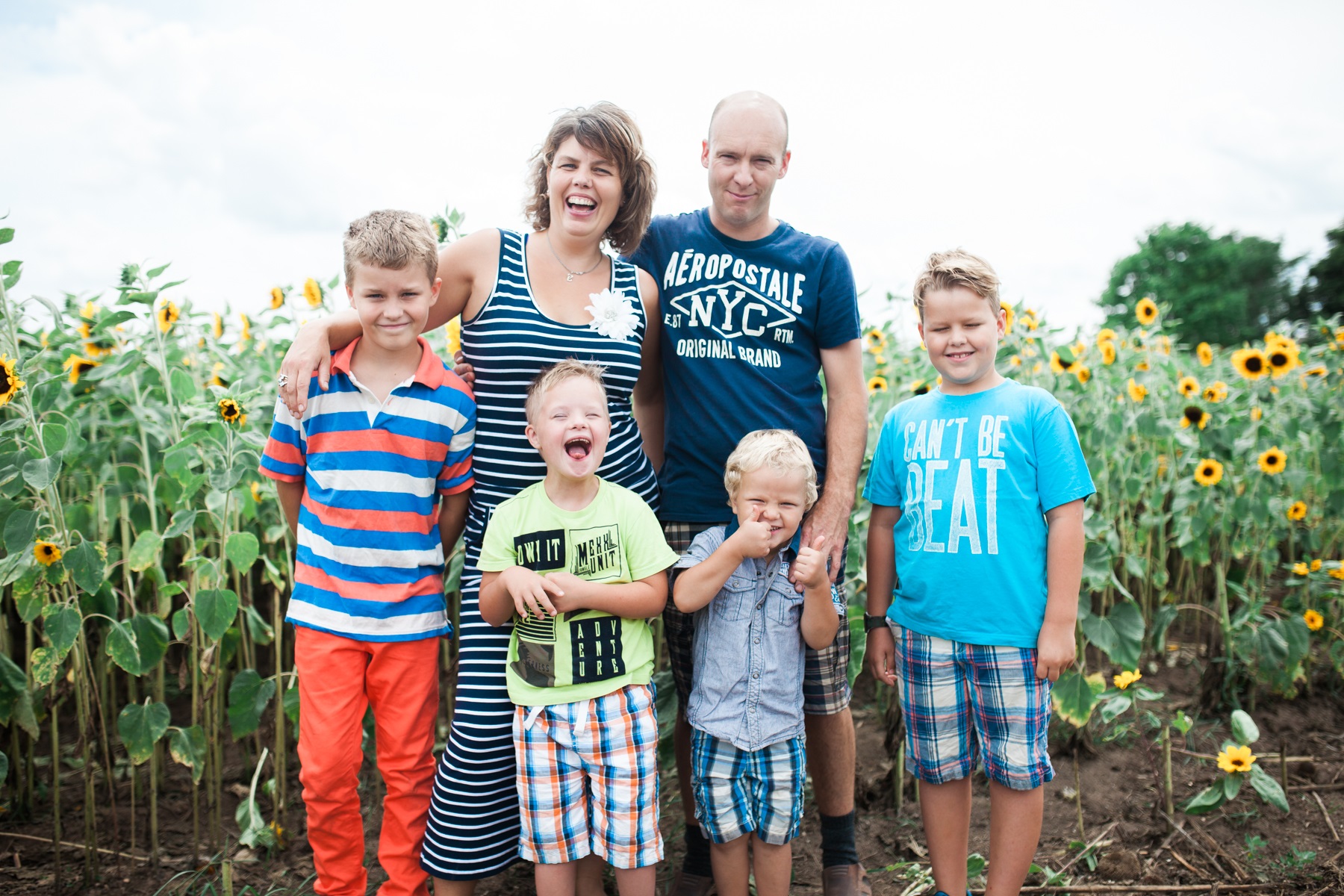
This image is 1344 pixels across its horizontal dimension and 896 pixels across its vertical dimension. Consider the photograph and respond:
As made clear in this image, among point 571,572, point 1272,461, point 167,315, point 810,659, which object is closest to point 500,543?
point 571,572

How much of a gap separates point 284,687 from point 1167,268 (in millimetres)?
40771

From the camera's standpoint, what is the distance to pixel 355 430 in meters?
2.00

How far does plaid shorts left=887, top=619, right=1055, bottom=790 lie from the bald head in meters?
1.34

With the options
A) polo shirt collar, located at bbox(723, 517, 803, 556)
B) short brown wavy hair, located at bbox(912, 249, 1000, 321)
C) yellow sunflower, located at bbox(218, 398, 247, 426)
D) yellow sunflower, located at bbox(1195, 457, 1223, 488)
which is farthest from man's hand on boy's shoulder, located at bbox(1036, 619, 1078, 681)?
yellow sunflower, located at bbox(218, 398, 247, 426)

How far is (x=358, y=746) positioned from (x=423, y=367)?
0.89 meters

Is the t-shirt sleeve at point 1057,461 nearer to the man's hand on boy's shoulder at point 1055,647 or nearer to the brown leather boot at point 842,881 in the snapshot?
the man's hand on boy's shoulder at point 1055,647

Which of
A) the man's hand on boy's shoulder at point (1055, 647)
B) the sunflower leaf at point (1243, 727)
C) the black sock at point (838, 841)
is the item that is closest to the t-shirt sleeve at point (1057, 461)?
the man's hand on boy's shoulder at point (1055, 647)

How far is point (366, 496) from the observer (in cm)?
199

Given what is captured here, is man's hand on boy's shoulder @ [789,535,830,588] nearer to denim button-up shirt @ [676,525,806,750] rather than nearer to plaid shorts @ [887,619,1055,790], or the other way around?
denim button-up shirt @ [676,525,806,750]

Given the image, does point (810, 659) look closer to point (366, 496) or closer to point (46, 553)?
point (366, 496)

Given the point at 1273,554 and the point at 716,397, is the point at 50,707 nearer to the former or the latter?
the point at 716,397

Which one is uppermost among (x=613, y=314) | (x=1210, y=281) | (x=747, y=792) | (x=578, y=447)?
(x=1210, y=281)

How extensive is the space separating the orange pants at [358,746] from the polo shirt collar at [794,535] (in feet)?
2.54

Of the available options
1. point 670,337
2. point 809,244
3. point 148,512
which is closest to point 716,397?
point 670,337
